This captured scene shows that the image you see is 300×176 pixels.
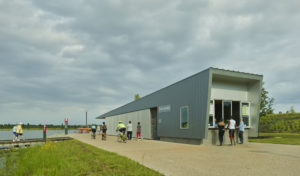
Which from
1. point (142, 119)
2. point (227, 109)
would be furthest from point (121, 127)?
point (227, 109)

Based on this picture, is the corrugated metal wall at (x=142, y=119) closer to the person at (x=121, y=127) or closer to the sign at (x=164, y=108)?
the sign at (x=164, y=108)

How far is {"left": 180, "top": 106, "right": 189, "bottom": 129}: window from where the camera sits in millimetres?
15761

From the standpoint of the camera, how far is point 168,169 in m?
6.43

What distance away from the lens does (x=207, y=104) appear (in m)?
13.6

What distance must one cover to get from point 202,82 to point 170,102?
187 inches

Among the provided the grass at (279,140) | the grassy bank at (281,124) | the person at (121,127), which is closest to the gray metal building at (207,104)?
the grass at (279,140)

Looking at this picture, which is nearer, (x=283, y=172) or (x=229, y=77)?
(x=283, y=172)

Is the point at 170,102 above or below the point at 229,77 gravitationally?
below

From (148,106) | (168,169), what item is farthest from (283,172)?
(148,106)

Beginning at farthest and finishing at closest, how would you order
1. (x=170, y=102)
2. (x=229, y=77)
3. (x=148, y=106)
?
(x=148, y=106)
(x=170, y=102)
(x=229, y=77)

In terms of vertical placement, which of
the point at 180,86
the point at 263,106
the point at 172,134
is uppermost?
the point at 180,86

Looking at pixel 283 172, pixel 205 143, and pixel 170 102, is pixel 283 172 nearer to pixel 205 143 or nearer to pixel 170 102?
pixel 205 143

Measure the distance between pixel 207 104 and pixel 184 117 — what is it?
9.54 ft

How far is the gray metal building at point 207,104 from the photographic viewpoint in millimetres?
14031
